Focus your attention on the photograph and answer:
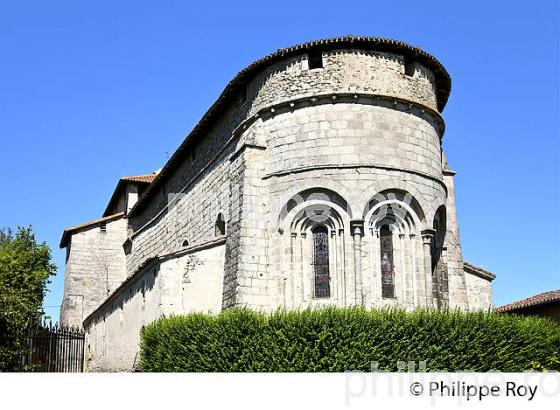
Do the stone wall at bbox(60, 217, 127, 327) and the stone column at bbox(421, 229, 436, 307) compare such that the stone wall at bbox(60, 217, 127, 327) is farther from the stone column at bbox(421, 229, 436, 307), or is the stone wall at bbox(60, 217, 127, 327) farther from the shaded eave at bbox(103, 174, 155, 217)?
the stone column at bbox(421, 229, 436, 307)

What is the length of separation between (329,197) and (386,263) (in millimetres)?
2232

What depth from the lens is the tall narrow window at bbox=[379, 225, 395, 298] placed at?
658 inches

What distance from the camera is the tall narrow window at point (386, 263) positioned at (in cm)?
1672

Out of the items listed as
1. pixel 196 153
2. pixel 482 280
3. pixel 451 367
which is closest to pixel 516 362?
pixel 451 367

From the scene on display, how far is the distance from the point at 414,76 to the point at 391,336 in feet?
26.0

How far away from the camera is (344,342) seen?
13656 millimetres

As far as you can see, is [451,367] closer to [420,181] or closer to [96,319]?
[420,181]

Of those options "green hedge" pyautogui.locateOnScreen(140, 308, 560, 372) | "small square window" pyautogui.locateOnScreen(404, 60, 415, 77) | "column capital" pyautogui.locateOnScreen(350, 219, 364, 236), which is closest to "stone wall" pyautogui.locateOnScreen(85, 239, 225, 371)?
"green hedge" pyautogui.locateOnScreen(140, 308, 560, 372)

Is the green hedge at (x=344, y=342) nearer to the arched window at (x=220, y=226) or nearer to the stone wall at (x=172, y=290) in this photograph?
the stone wall at (x=172, y=290)

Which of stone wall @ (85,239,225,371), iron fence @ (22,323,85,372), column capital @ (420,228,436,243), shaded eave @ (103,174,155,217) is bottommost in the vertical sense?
iron fence @ (22,323,85,372)

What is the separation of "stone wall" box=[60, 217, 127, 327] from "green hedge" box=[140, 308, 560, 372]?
19.5m

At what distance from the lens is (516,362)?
14.8m

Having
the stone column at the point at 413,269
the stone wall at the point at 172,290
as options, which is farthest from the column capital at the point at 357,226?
the stone wall at the point at 172,290

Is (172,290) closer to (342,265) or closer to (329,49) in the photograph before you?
(342,265)
